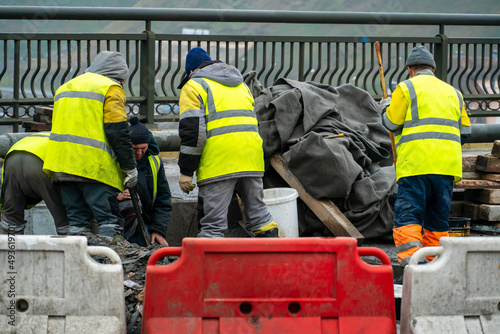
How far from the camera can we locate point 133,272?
→ 4879 millimetres

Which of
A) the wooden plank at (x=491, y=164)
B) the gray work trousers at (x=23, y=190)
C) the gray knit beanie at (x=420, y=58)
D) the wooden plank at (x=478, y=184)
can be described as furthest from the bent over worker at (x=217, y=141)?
the wooden plank at (x=491, y=164)

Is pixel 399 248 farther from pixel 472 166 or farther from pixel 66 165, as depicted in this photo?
pixel 66 165

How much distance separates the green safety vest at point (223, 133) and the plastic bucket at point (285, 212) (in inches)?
24.6

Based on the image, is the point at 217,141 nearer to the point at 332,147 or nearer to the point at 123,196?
the point at 123,196

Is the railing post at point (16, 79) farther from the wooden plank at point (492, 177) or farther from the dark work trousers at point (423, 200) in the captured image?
the wooden plank at point (492, 177)

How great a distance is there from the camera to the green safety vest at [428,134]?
5617 mm

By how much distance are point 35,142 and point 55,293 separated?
2.46m

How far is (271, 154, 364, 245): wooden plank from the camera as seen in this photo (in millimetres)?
→ 6209

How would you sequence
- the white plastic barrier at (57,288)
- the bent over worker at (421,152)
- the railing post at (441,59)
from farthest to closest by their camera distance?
the railing post at (441,59) < the bent over worker at (421,152) < the white plastic barrier at (57,288)

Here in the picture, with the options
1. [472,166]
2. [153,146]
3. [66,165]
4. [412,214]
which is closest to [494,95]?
[472,166]

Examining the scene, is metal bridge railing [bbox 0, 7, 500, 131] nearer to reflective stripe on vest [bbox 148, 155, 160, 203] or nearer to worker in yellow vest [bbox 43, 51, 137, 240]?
reflective stripe on vest [bbox 148, 155, 160, 203]

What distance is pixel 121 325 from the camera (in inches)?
143

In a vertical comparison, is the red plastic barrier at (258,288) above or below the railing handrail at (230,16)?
below

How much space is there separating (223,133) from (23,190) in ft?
6.02
